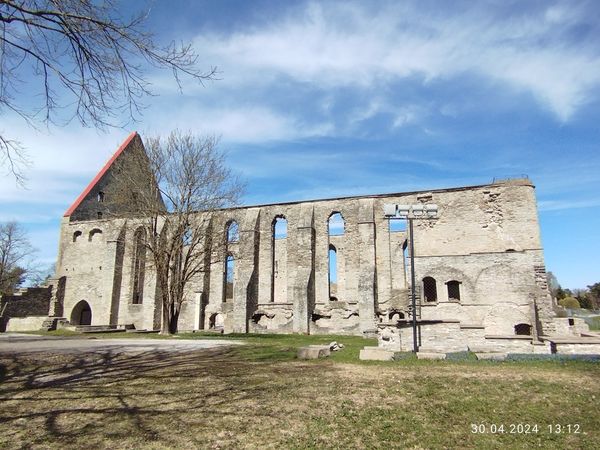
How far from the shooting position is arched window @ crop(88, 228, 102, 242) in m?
30.1

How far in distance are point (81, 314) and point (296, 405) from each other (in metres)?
29.2

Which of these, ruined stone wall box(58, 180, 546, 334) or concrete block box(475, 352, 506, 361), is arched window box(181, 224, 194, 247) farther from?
concrete block box(475, 352, 506, 361)

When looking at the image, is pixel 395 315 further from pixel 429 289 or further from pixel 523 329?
pixel 523 329

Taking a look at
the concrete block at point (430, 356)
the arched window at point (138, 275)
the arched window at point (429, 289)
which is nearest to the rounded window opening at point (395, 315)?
the arched window at point (429, 289)

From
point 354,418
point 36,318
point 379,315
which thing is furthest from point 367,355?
point 36,318

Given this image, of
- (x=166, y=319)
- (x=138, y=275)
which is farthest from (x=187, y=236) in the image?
(x=138, y=275)

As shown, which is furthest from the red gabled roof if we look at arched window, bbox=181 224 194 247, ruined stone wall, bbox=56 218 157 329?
arched window, bbox=181 224 194 247

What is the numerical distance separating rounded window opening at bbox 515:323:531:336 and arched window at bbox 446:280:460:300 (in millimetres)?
2932

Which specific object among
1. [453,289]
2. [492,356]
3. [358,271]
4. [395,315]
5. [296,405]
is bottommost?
[296,405]

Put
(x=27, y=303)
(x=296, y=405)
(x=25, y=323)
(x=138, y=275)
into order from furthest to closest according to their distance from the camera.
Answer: (x=138, y=275) → (x=27, y=303) → (x=25, y=323) → (x=296, y=405)

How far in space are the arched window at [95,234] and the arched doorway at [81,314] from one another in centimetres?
451

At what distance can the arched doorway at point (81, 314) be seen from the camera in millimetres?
29478

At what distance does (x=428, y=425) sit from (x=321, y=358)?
510 centimetres

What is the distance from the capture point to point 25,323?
25234 mm
